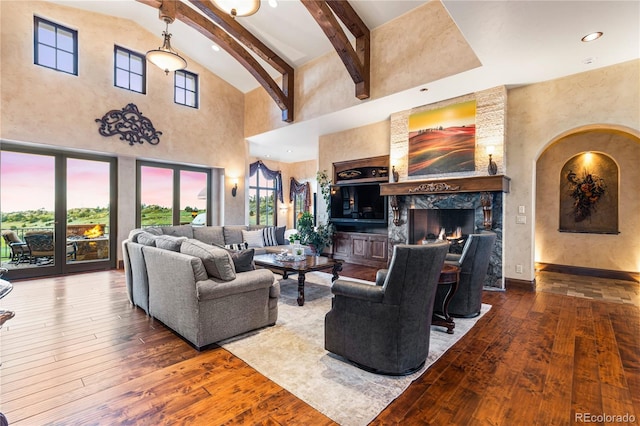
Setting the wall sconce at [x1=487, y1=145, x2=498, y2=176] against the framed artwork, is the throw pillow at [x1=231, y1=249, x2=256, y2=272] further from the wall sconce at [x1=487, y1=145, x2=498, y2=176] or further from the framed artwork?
the framed artwork

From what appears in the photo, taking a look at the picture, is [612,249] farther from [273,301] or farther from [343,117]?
[273,301]

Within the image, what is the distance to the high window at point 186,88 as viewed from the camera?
7434 millimetres

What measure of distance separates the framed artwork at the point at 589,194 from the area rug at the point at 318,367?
4336 millimetres

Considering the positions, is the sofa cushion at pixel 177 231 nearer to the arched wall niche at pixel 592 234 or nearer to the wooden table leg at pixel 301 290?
the wooden table leg at pixel 301 290

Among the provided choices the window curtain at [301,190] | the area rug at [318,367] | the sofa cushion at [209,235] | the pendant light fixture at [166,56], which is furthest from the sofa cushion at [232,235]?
the window curtain at [301,190]

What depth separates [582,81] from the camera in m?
4.51

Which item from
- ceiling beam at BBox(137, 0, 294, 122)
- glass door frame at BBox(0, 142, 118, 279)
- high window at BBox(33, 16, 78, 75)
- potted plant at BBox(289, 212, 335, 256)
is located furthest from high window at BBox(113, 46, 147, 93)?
potted plant at BBox(289, 212, 335, 256)

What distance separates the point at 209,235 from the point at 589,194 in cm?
804

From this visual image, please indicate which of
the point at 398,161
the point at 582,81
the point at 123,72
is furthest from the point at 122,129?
the point at 582,81

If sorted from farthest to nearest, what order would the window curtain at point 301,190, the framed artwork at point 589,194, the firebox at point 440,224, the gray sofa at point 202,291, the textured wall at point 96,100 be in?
the window curtain at point 301,190 → the framed artwork at point 589,194 → the firebox at point 440,224 → the textured wall at point 96,100 → the gray sofa at point 202,291

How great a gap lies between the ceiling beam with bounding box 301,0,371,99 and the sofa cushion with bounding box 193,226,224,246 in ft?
13.5

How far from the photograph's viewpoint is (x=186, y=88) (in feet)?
25.0

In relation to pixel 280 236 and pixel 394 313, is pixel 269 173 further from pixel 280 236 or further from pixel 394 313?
pixel 394 313

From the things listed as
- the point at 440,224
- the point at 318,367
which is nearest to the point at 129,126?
the point at 318,367
